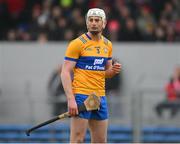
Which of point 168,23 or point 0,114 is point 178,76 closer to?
point 168,23

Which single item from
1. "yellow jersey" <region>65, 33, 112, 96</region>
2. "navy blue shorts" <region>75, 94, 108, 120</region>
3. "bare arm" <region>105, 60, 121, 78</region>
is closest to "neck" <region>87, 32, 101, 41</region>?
"yellow jersey" <region>65, 33, 112, 96</region>

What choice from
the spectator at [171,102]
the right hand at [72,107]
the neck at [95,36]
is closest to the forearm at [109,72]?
the neck at [95,36]

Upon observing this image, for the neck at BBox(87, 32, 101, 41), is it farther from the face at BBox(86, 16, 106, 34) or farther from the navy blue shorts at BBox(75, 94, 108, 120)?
the navy blue shorts at BBox(75, 94, 108, 120)

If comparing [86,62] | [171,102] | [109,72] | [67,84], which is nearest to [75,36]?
[171,102]

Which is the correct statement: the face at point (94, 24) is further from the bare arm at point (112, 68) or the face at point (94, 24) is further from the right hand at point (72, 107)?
the right hand at point (72, 107)

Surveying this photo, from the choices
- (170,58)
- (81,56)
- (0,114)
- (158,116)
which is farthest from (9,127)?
(81,56)

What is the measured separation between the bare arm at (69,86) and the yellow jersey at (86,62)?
9 cm

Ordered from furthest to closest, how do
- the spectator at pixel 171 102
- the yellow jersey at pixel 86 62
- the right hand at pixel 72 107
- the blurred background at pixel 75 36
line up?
the blurred background at pixel 75 36 < the spectator at pixel 171 102 < the yellow jersey at pixel 86 62 < the right hand at pixel 72 107

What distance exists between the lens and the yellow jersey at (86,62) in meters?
11.1

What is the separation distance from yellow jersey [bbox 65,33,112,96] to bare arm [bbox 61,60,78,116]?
3.7 inches

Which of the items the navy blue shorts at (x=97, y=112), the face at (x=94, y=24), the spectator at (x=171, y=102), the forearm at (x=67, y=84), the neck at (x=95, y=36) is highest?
the face at (x=94, y=24)

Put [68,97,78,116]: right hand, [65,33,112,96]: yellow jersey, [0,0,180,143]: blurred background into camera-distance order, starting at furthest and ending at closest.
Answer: [0,0,180,143]: blurred background, [65,33,112,96]: yellow jersey, [68,97,78,116]: right hand

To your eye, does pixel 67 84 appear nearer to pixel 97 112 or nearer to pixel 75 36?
pixel 97 112

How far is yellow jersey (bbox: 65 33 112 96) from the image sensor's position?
11133 millimetres
